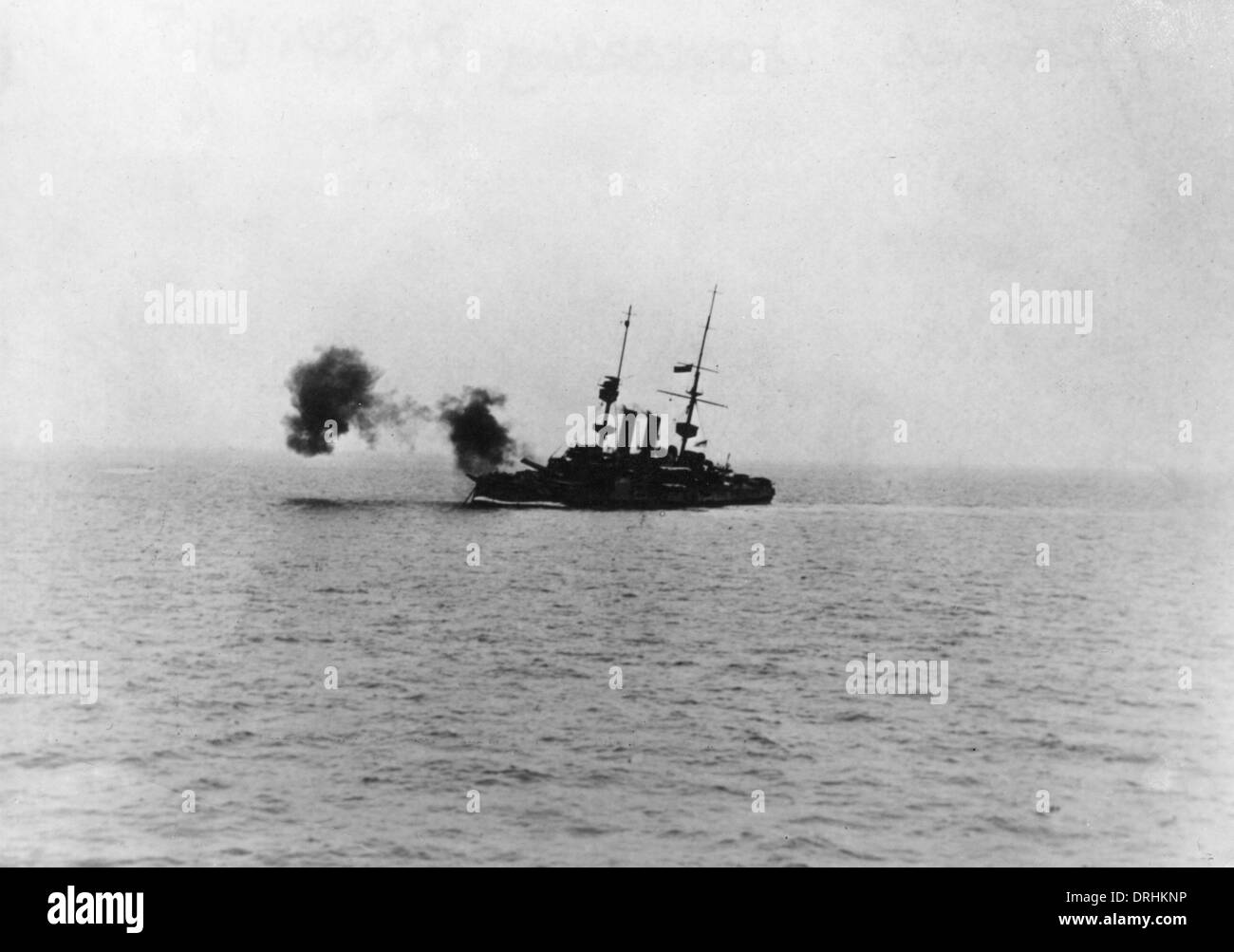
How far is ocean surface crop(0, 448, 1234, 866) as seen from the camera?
44.7 feet

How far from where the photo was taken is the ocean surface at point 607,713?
13.6 m

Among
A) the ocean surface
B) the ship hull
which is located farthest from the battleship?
the ocean surface

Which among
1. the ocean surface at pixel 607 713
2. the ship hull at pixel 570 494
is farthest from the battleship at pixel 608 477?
the ocean surface at pixel 607 713

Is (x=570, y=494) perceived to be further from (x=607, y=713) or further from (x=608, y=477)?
(x=607, y=713)

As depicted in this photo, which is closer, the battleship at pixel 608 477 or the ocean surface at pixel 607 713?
the ocean surface at pixel 607 713

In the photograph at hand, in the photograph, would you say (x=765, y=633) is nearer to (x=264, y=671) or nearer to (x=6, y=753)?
(x=264, y=671)

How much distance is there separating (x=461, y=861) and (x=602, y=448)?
174 ft

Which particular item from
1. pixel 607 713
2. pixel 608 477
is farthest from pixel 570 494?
pixel 607 713

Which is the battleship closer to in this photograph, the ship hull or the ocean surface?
the ship hull

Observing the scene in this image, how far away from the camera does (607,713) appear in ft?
63.6

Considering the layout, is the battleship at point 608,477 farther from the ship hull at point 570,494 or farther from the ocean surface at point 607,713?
the ocean surface at point 607,713

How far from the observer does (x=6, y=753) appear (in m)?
16.4

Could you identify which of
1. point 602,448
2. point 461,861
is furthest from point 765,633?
point 602,448

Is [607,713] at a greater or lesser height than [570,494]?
lesser
